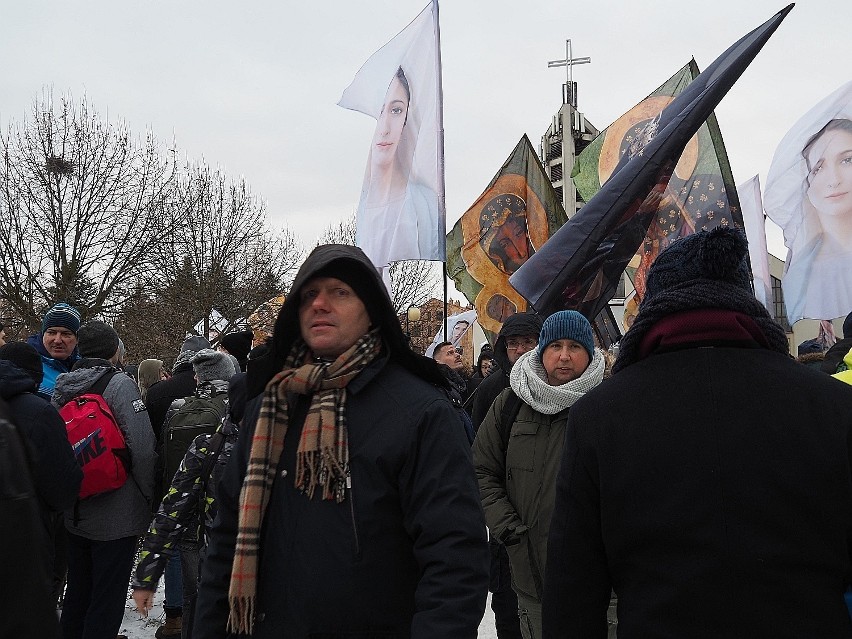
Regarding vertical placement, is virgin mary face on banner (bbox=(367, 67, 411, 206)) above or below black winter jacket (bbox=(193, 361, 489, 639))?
above

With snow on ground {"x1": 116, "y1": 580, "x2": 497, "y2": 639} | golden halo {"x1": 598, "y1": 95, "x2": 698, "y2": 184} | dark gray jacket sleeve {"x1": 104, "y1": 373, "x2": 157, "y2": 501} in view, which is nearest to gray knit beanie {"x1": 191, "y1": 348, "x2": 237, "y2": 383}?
dark gray jacket sleeve {"x1": 104, "y1": 373, "x2": 157, "y2": 501}

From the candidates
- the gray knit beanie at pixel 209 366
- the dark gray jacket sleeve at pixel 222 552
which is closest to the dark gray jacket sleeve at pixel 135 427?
the gray knit beanie at pixel 209 366

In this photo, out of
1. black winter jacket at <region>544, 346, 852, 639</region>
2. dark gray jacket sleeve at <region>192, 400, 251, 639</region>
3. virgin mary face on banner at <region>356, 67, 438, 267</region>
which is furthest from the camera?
virgin mary face on banner at <region>356, 67, 438, 267</region>

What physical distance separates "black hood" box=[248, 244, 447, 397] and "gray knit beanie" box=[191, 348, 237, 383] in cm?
222

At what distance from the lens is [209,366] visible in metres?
4.56

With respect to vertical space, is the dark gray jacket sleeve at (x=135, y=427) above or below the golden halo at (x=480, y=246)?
below

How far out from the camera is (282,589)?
7.01 feet

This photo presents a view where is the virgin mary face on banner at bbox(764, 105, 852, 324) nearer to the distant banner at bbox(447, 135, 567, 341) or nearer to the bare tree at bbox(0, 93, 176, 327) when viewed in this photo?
the distant banner at bbox(447, 135, 567, 341)

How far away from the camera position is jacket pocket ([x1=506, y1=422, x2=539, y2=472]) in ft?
12.0

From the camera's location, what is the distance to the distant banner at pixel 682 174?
6938 mm

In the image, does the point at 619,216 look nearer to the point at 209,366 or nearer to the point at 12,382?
the point at 209,366

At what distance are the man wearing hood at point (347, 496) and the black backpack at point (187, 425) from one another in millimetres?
2094

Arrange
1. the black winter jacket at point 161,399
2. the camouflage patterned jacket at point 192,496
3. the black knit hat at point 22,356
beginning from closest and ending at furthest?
1. the camouflage patterned jacket at point 192,496
2. the black knit hat at point 22,356
3. the black winter jacket at point 161,399

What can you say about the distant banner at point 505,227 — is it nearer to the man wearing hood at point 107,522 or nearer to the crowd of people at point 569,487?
the man wearing hood at point 107,522
